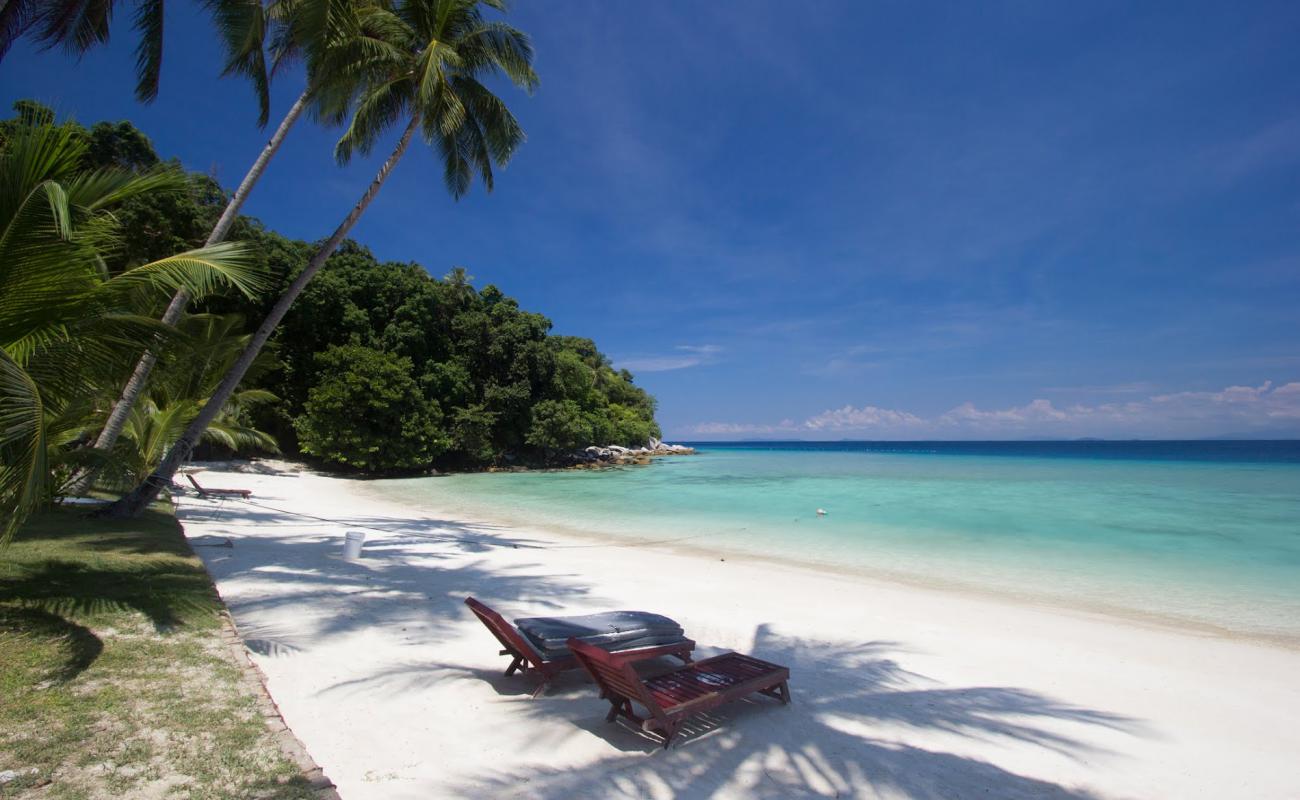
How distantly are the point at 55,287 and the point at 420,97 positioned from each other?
7.81 m

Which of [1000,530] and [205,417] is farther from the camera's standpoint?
[1000,530]

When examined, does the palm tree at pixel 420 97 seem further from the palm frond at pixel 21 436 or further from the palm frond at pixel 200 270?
the palm frond at pixel 21 436

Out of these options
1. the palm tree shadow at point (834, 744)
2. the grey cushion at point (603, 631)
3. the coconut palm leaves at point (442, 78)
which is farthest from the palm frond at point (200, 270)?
the coconut palm leaves at point (442, 78)

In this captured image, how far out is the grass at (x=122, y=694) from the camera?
269 centimetres

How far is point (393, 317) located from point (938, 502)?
29960 millimetres

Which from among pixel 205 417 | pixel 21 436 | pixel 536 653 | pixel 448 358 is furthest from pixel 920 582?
pixel 448 358

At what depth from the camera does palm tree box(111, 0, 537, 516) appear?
9.55 metres

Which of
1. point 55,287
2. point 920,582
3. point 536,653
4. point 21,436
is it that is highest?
point 55,287

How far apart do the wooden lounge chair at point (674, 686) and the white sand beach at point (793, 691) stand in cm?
16

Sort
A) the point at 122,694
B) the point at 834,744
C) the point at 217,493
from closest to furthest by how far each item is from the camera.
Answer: the point at 122,694 < the point at 834,744 < the point at 217,493

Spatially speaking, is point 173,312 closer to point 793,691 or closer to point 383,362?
point 793,691

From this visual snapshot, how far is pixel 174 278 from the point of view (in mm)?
4926

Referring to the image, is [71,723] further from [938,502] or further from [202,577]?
[938,502]

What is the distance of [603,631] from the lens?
4.68 m
